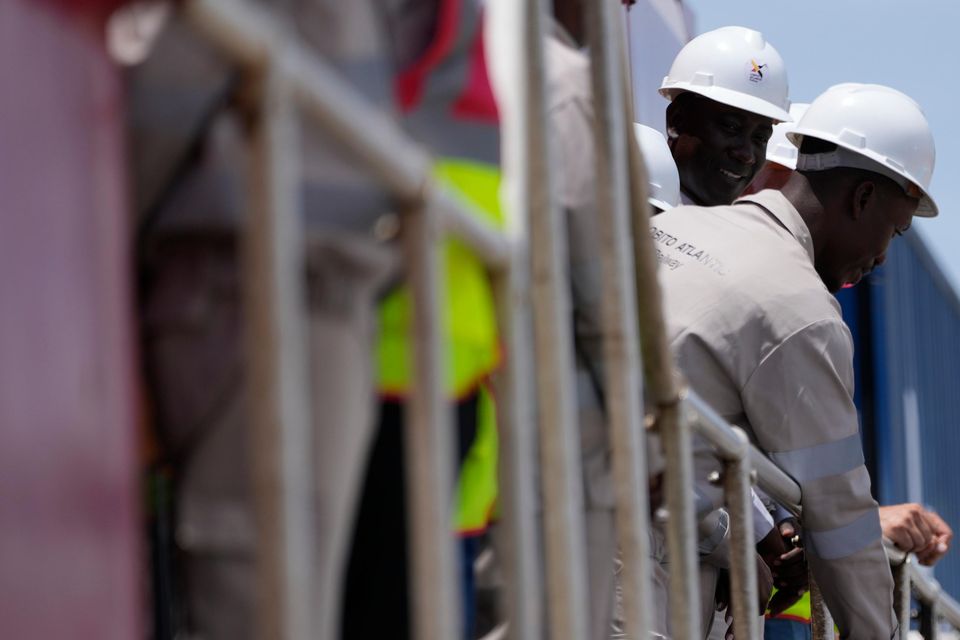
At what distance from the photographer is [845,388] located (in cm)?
369

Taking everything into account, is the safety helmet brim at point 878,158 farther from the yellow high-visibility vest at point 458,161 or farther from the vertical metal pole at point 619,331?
the yellow high-visibility vest at point 458,161

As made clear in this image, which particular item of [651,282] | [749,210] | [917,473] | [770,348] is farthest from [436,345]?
[917,473]

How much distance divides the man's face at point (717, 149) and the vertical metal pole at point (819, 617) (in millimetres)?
1578

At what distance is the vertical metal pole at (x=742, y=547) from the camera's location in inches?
110

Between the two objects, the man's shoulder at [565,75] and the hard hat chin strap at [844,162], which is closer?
the man's shoulder at [565,75]

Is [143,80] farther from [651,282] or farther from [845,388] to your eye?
[845,388]

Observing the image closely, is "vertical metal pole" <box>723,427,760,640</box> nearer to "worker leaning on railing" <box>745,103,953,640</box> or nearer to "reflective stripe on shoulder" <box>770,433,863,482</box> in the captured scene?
"reflective stripe on shoulder" <box>770,433,863,482</box>

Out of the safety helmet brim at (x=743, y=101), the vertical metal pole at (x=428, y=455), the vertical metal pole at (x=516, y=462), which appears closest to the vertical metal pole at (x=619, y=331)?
the vertical metal pole at (x=516, y=462)

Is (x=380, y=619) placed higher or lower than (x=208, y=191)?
lower

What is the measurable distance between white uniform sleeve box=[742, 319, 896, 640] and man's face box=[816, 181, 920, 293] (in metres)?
0.70

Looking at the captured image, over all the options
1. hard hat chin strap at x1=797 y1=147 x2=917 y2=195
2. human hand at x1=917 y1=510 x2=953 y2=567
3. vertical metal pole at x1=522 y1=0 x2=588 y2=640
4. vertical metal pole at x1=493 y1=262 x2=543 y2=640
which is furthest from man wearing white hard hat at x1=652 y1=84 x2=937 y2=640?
vertical metal pole at x1=493 y1=262 x2=543 y2=640

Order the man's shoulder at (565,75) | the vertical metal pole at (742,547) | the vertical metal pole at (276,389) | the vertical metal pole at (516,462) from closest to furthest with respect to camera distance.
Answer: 1. the vertical metal pole at (276,389)
2. the vertical metal pole at (516,462)
3. the man's shoulder at (565,75)
4. the vertical metal pole at (742,547)

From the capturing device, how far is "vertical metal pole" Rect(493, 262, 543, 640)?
1584 millimetres

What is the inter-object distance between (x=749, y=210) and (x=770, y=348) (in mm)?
516
